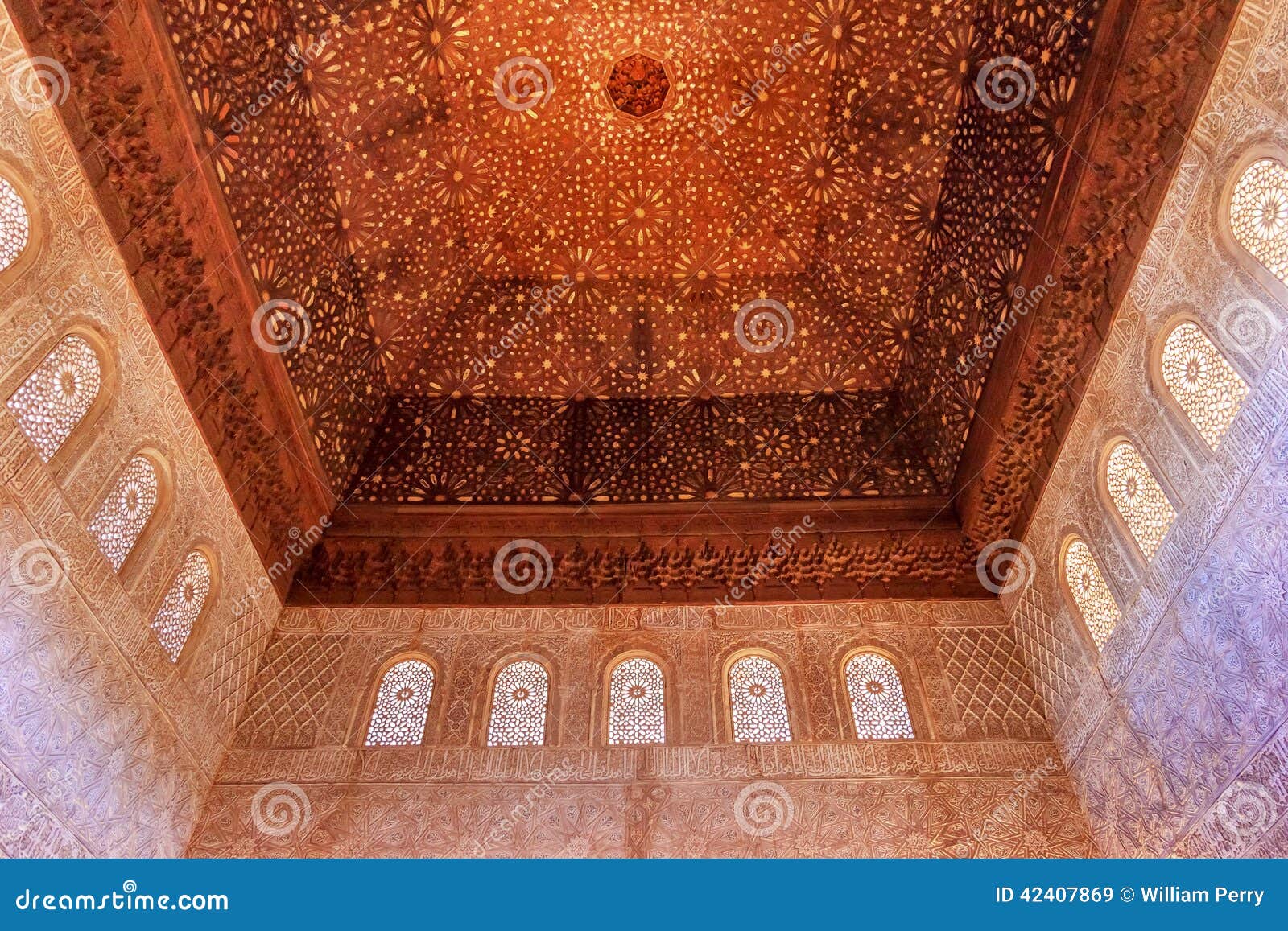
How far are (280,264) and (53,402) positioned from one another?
1873 millimetres

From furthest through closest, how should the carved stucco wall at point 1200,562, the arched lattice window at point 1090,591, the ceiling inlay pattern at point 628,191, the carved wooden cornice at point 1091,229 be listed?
the ceiling inlay pattern at point 628,191
the arched lattice window at point 1090,591
the carved wooden cornice at point 1091,229
the carved stucco wall at point 1200,562

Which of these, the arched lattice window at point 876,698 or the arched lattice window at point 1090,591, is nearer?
the arched lattice window at point 1090,591

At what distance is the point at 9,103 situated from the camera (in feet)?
13.8

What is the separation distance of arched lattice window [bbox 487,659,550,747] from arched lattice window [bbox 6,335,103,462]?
3022mm

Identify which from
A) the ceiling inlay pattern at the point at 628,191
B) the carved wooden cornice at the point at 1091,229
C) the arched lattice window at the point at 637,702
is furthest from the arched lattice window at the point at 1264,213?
the arched lattice window at the point at 637,702

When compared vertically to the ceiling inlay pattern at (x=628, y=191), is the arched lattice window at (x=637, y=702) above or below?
below

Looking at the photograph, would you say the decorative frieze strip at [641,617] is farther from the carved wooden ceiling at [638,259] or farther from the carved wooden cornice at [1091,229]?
the carved wooden cornice at [1091,229]

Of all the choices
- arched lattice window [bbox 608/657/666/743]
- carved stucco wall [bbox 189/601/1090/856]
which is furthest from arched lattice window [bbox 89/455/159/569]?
arched lattice window [bbox 608/657/666/743]

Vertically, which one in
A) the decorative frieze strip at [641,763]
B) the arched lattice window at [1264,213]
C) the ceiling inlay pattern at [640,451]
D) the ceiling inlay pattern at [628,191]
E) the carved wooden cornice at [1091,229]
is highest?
the ceiling inlay pattern at [628,191]

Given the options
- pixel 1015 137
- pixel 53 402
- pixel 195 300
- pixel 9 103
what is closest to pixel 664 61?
pixel 1015 137

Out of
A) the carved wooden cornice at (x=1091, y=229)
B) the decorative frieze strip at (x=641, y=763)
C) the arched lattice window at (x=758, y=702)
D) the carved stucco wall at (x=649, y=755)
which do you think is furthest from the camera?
the arched lattice window at (x=758, y=702)

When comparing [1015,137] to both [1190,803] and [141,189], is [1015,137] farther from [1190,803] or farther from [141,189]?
[141,189]

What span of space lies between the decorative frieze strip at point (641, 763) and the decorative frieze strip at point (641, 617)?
3.23 ft

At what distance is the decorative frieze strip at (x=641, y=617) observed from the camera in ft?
21.1
